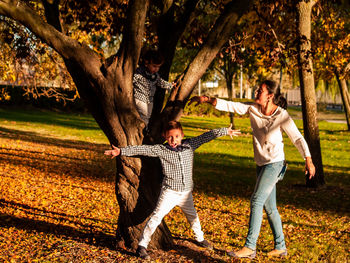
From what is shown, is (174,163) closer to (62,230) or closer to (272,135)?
(272,135)

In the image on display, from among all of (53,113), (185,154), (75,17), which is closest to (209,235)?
(185,154)

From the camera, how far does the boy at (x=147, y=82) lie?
478cm

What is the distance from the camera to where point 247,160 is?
14250 mm

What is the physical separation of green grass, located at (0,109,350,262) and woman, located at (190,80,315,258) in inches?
23.0

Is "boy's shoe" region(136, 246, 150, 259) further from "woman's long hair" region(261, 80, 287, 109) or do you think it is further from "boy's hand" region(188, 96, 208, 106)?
"woman's long hair" region(261, 80, 287, 109)

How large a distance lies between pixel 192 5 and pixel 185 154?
6.76 ft

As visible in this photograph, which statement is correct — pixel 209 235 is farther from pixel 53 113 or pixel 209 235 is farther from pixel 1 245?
pixel 53 113

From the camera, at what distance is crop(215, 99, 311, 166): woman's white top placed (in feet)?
14.8

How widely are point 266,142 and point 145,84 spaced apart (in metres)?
1.55

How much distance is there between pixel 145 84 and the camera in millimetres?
4973

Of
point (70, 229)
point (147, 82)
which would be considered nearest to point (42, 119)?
point (70, 229)

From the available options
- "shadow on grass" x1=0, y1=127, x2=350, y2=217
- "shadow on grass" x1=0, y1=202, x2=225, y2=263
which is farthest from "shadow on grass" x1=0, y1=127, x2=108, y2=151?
"shadow on grass" x1=0, y1=202, x2=225, y2=263

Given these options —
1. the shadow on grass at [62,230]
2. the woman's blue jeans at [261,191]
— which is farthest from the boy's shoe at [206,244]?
the shadow on grass at [62,230]

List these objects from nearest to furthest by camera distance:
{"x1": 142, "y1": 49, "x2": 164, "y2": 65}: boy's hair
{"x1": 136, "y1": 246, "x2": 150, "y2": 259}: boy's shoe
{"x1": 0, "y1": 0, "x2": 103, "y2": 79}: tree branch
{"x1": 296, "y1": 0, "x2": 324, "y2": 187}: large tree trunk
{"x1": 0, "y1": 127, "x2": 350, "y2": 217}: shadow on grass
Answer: {"x1": 0, "y1": 0, "x2": 103, "y2": 79}: tree branch, {"x1": 136, "y1": 246, "x2": 150, "y2": 259}: boy's shoe, {"x1": 142, "y1": 49, "x2": 164, "y2": 65}: boy's hair, {"x1": 0, "y1": 127, "x2": 350, "y2": 217}: shadow on grass, {"x1": 296, "y1": 0, "x2": 324, "y2": 187}: large tree trunk
